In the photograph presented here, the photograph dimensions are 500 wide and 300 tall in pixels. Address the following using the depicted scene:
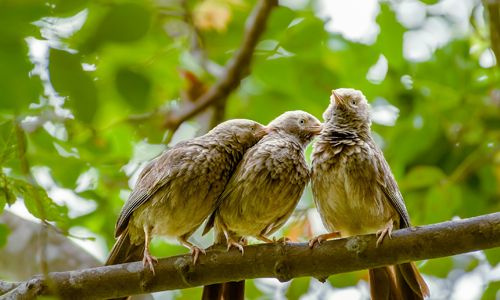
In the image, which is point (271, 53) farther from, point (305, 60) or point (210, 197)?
point (210, 197)

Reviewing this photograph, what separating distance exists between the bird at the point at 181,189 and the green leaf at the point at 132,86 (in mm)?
1044

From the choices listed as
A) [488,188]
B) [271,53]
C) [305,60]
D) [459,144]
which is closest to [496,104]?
[459,144]

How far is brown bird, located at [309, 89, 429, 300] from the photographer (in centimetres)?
340

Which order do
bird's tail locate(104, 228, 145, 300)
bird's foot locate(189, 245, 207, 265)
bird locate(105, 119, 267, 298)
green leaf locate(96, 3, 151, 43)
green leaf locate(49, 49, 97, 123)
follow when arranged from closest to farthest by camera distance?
green leaf locate(96, 3, 151, 43) → green leaf locate(49, 49, 97, 123) → bird's foot locate(189, 245, 207, 265) → bird locate(105, 119, 267, 298) → bird's tail locate(104, 228, 145, 300)

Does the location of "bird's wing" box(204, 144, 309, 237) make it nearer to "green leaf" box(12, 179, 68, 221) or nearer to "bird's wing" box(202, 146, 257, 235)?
"bird's wing" box(202, 146, 257, 235)

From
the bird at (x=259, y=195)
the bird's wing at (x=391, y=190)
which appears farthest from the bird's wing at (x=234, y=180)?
the bird's wing at (x=391, y=190)

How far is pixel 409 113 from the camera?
5340 millimetres

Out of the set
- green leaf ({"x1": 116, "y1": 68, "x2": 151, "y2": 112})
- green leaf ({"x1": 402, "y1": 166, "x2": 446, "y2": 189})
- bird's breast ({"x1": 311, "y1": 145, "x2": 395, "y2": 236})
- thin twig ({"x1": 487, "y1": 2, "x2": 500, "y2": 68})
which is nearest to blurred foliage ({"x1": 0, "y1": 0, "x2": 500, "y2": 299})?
green leaf ({"x1": 402, "y1": 166, "x2": 446, "y2": 189})

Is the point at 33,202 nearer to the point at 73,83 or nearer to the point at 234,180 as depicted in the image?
the point at 73,83

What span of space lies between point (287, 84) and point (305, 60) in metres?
0.30

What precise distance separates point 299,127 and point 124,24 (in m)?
2.30

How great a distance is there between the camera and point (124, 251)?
13.3ft

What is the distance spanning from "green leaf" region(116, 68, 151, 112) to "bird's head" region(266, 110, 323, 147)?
1.62 m

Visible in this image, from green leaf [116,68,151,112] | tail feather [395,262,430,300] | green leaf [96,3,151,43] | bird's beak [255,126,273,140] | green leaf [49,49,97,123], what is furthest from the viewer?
bird's beak [255,126,273,140]
